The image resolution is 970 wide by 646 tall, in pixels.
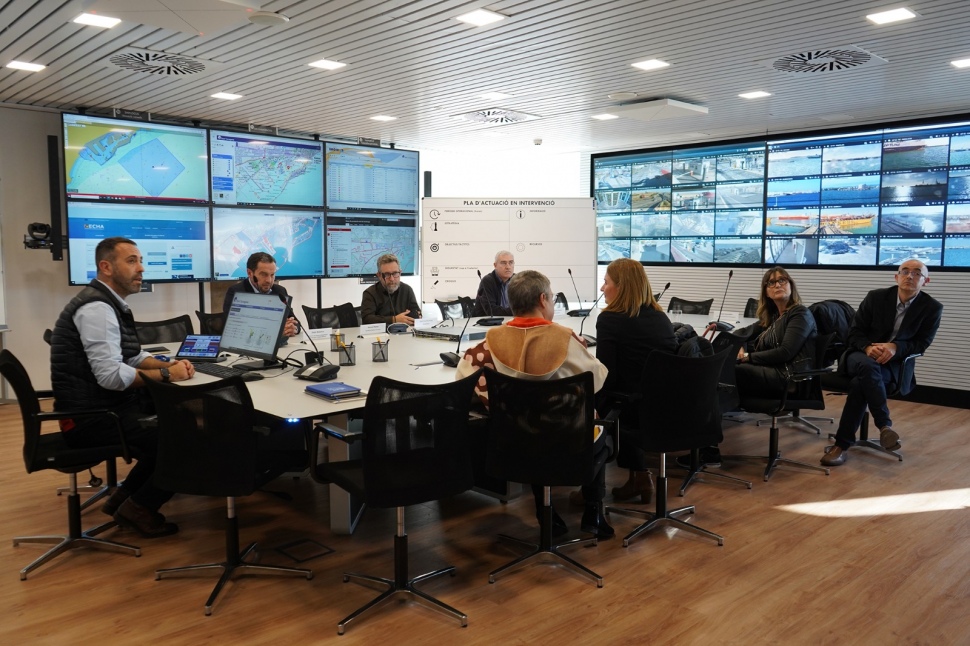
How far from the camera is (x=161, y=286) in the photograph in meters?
8.05

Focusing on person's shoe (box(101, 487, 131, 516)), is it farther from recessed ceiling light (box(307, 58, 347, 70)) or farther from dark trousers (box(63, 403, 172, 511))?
recessed ceiling light (box(307, 58, 347, 70))

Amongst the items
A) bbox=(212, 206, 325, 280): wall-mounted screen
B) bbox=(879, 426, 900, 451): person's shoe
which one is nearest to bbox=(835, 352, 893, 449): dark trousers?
bbox=(879, 426, 900, 451): person's shoe

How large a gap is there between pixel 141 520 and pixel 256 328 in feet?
3.80

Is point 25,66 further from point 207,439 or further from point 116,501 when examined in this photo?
point 207,439

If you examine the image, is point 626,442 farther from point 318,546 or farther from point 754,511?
point 318,546

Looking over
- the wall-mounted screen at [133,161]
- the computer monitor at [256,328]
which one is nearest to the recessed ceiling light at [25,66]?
the wall-mounted screen at [133,161]

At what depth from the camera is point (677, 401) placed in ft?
12.0

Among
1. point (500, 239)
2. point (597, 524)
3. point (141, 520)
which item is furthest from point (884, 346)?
point (141, 520)

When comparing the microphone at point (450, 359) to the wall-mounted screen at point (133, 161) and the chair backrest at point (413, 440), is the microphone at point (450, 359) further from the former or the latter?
the wall-mounted screen at point (133, 161)

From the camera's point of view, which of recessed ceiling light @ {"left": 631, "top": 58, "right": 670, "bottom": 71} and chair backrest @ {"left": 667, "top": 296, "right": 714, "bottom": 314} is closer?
recessed ceiling light @ {"left": 631, "top": 58, "right": 670, "bottom": 71}

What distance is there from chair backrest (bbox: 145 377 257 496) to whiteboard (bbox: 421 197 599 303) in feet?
19.5

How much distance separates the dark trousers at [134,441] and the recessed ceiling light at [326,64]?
9.61ft

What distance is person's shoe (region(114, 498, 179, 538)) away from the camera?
3.91 m

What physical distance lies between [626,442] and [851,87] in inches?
172
